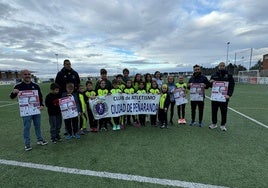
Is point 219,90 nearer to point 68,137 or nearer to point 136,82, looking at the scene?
point 136,82

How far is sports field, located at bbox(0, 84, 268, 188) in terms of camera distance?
348 cm

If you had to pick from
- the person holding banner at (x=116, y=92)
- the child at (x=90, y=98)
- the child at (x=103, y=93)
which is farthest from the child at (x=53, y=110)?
the person holding banner at (x=116, y=92)

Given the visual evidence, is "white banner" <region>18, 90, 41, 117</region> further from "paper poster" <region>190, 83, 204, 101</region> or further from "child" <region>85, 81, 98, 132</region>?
"paper poster" <region>190, 83, 204, 101</region>

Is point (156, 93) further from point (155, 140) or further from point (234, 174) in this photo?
point (234, 174)

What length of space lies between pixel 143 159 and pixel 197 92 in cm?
348

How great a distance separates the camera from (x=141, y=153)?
15.2 feet

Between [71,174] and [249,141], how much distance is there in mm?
4577

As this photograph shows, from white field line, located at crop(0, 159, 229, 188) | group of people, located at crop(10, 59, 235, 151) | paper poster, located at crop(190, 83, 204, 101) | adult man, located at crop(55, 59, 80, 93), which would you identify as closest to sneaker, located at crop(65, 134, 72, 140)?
group of people, located at crop(10, 59, 235, 151)

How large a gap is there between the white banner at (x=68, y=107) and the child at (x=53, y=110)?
0.12m

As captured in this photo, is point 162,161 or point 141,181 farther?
point 162,161

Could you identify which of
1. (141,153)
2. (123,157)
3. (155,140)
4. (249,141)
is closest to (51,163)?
(123,157)

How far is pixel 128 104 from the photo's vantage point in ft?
22.4

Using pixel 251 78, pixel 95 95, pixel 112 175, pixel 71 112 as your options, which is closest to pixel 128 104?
pixel 95 95

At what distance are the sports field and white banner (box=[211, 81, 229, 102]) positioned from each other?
3.40ft
